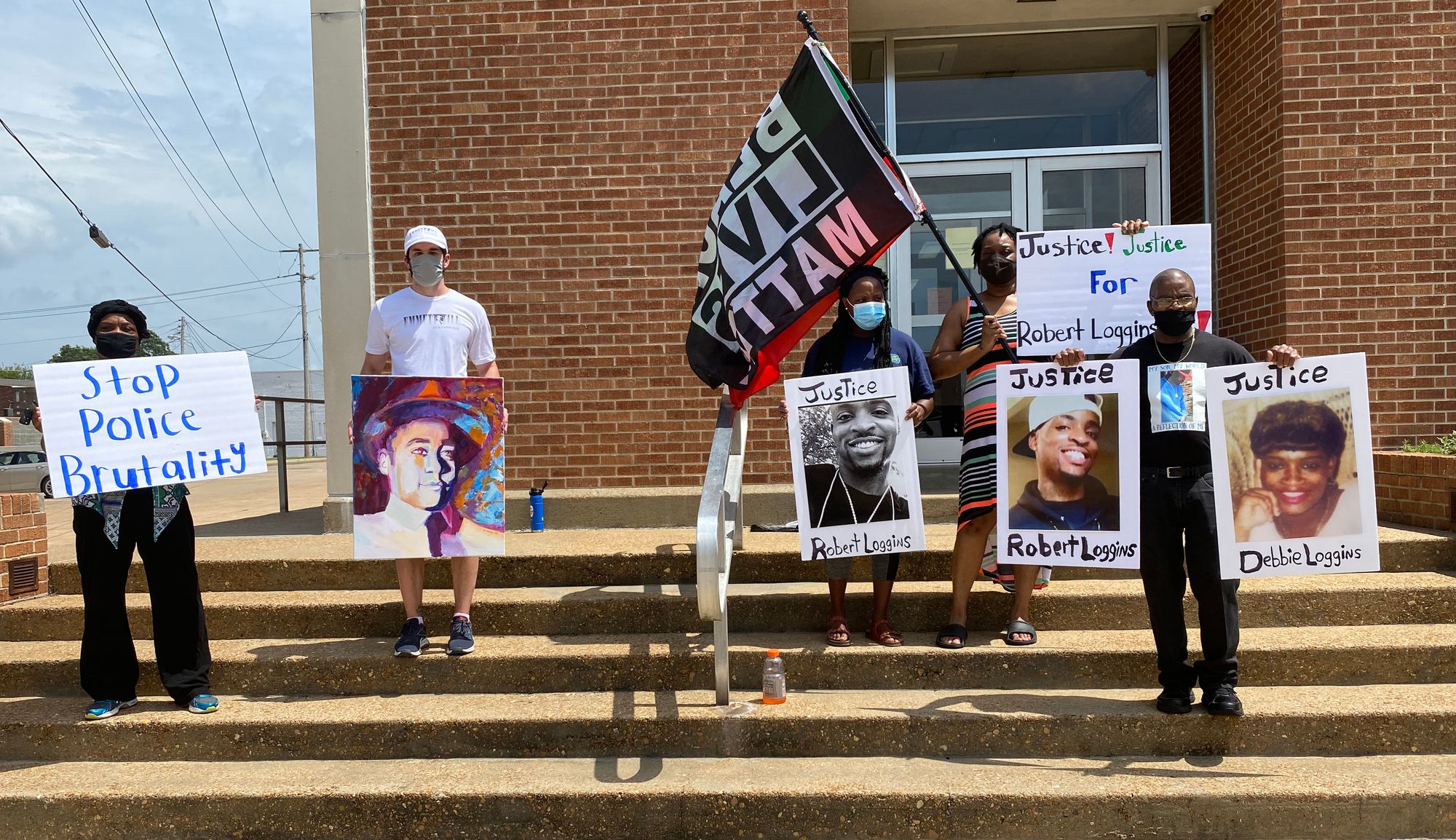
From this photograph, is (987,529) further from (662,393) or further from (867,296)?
(662,393)

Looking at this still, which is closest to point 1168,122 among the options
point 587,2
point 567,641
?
point 587,2

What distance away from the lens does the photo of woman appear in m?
3.59

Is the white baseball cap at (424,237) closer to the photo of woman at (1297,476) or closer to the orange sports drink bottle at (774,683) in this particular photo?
the orange sports drink bottle at (774,683)

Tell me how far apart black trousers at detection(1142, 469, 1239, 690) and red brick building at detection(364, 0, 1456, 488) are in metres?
3.03

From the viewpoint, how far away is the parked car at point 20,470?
1850 centimetres

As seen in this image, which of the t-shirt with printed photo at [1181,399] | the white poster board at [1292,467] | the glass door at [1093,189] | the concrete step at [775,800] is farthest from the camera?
the glass door at [1093,189]

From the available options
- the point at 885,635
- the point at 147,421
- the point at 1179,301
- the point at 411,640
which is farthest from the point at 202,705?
the point at 1179,301

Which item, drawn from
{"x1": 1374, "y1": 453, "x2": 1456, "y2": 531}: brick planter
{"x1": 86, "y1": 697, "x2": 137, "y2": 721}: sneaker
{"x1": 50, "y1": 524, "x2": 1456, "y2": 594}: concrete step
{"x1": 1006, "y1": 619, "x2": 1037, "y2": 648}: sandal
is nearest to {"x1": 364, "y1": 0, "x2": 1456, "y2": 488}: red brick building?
Result: {"x1": 1374, "y1": 453, "x2": 1456, "y2": 531}: brick planter

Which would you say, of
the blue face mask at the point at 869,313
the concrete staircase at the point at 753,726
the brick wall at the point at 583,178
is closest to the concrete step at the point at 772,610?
the concrete staircase at the point at 753,726

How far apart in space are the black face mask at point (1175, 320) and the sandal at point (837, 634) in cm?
187

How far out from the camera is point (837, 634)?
432 cm

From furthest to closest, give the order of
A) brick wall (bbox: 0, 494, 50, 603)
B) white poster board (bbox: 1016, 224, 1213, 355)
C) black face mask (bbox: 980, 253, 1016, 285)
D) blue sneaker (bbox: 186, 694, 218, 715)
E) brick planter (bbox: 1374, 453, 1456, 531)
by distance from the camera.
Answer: brick planter (bbox: 1374, 453, 1456, 531), brick wall (bbox: 0, 494, 50, 603), black face mask (bbox: 980, 253, 1016, 285), white poster board (bbox: 1016, 224, 1213, 355), blue sneaker (bbox: 186, 694, 218, 715)

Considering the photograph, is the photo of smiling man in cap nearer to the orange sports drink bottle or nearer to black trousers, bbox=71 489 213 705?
the orange sports drink bottle

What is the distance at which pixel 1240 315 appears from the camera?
6.92 meters
